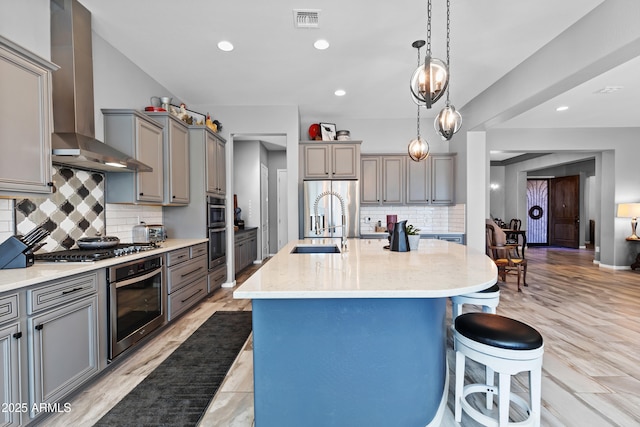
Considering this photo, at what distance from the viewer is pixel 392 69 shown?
12.1 ft

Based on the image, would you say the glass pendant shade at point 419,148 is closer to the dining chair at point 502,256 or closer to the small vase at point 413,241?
the small vase at point 413,241

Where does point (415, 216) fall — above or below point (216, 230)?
above

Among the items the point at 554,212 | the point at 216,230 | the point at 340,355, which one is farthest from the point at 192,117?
the point at 554,212

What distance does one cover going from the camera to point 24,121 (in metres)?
1.87

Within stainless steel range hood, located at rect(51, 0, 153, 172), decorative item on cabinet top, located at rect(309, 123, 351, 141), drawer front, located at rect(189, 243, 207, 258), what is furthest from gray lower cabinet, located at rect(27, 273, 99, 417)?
decorative item on cabinet top, located at rect(309, 123, 351, 141)

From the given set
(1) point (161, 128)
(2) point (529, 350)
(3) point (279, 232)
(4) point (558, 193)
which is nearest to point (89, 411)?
(2) point (529, 350)

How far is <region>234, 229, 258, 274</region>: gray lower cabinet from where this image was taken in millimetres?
5457

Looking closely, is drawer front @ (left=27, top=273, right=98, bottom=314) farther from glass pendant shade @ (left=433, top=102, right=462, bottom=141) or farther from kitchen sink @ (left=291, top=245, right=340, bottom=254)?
glass pendant shade @ (left=433, top=102, right=462, bottom=141)

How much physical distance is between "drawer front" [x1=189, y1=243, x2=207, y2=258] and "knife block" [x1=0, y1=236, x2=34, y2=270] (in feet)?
5.76

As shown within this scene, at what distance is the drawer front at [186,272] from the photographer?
320cm

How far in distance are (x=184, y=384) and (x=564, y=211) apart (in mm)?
12620

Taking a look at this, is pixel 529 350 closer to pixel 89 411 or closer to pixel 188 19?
pixel 89 411

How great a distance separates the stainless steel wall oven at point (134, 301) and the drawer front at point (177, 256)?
0.15 meters

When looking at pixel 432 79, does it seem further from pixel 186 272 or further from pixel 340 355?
pixel 186 272
